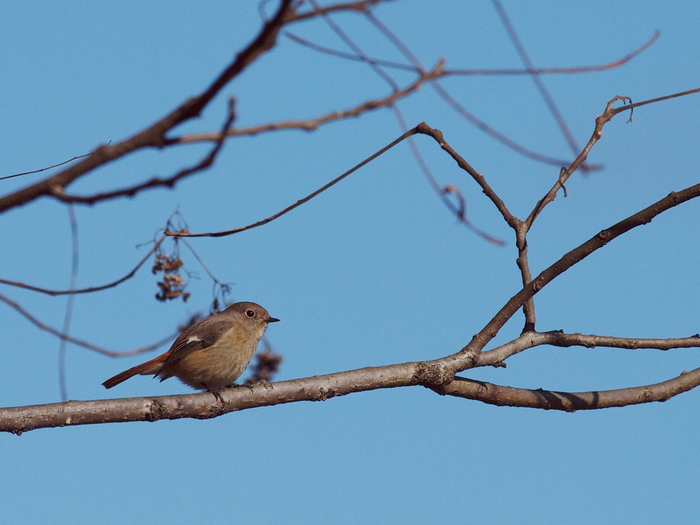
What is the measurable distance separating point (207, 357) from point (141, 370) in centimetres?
71

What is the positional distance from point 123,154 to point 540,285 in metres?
2.97

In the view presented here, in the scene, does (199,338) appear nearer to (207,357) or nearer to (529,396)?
(207,357)

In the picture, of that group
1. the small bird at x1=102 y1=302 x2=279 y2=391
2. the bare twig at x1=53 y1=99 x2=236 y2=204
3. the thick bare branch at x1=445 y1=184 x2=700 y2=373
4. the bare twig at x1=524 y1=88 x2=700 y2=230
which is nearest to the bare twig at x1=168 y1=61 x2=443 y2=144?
the bare twig at x1=53 y1=99 x2=236 y2=204

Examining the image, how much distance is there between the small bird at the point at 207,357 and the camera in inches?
261

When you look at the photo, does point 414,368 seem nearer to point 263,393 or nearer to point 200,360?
point 263,393

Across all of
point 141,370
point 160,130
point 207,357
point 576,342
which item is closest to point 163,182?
point 160,130

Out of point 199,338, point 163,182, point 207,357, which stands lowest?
point 163,182

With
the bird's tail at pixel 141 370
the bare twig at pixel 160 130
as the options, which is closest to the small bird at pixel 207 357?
the bird's tail at pixel 141 370

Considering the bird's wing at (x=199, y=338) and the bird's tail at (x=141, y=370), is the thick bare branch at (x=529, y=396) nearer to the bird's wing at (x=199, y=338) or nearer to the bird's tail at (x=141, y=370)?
the bird's wing at (x=199, y=338)

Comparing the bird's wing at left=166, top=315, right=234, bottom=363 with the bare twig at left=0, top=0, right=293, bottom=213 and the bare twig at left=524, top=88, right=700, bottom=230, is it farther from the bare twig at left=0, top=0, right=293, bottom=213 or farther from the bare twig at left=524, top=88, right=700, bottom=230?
the bare twig at left=0, top=0, right=293, bottom=213

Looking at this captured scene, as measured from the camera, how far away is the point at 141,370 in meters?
6.88

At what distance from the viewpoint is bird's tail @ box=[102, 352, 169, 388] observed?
674 cm

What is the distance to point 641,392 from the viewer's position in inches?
171

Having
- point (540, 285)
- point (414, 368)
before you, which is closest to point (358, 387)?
point (414, 368)
